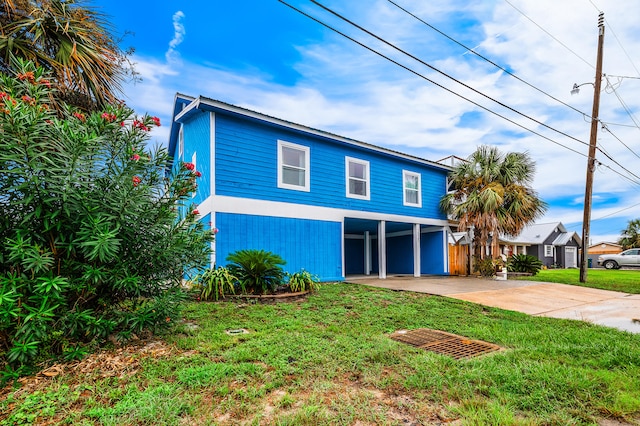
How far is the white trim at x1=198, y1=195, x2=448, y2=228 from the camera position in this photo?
8.55 metres

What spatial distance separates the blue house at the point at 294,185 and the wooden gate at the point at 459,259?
5.96 feet

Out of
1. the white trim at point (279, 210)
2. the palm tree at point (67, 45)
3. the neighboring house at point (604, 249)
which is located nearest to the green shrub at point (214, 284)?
the white trim at point (279, 210)

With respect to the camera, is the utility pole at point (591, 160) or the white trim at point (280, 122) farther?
the utility pole at point (591, 160)

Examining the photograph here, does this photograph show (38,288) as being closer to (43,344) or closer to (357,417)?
(43,344)

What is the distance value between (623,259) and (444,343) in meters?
30.1

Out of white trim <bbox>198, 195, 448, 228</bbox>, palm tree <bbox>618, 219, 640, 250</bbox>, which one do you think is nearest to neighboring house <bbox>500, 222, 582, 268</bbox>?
palm tree <bbox>618, 219, 640, 250</bbox>

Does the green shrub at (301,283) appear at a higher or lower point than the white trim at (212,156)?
lower

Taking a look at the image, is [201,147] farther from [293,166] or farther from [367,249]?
[367,249]

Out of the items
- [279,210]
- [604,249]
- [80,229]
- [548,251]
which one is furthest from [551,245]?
[80,229]

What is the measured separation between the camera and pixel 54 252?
337 centimetres

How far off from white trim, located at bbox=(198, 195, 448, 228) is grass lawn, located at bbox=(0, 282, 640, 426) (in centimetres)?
427

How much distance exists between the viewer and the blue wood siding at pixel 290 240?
8609mm

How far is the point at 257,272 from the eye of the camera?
731 cm

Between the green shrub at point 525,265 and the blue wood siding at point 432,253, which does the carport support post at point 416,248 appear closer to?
the blue wood siding at point 432,253
